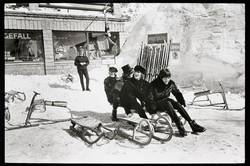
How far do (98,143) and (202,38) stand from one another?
249 centimetres

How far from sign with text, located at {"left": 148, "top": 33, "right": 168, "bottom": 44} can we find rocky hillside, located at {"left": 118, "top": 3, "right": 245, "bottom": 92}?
70mm

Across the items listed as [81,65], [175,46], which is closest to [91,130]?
[81,65]

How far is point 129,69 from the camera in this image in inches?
171

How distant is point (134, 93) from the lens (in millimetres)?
4258

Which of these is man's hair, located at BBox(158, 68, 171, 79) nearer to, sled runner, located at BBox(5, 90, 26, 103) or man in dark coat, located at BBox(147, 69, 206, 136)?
man in dark coat, located at BBox(147, 69, 206, 136)

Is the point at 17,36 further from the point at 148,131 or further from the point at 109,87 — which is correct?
the point at 148,131

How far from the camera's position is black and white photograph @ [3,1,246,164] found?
406 cm

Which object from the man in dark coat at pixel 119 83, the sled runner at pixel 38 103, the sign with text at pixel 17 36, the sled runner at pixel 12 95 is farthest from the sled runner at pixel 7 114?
the man in dark coat at pixel 119 83

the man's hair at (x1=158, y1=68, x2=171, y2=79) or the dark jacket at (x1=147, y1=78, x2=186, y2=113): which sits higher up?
the man's hair at (x1=158, y1=68, x2=171, y2=79)

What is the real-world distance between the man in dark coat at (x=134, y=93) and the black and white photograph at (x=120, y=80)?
17mm

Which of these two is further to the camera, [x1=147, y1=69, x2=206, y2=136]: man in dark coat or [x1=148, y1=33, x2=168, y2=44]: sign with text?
[x1=148, y1=33, x2=168, y2=44]: sign with text

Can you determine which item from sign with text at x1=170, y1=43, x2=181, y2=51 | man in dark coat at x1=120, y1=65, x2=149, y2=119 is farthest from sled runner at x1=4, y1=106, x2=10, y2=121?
sign with text at x1=170, y1=43, x2=181, y2=51
